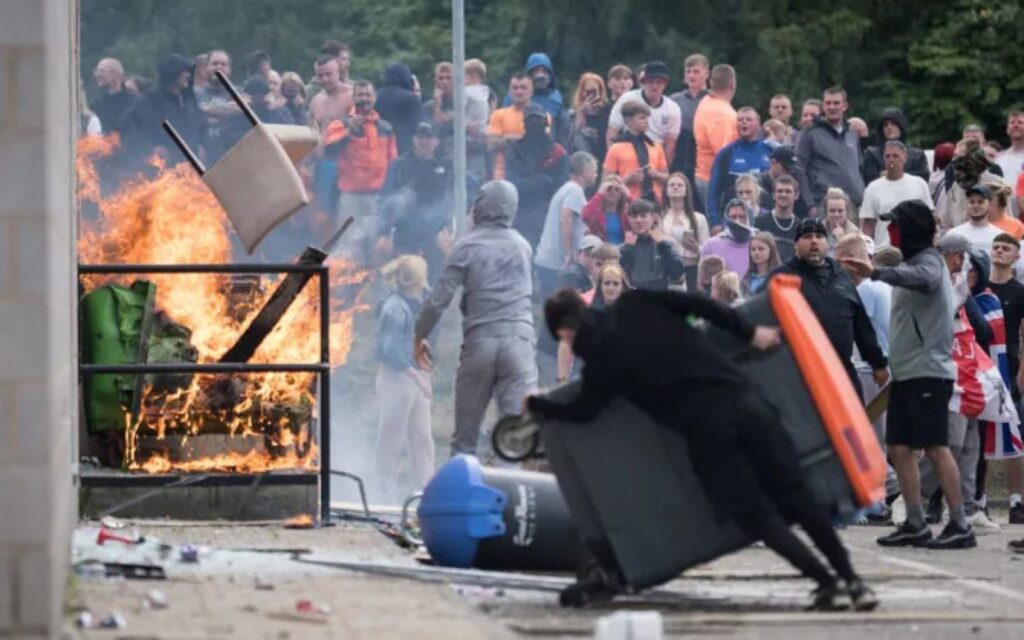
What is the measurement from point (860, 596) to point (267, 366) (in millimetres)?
4234

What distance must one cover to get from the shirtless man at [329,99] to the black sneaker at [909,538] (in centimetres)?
753

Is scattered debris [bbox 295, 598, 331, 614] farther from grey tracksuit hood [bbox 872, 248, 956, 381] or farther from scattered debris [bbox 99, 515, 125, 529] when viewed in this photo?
grey tracksuit hood [bbox 872, 248, 956, 381]

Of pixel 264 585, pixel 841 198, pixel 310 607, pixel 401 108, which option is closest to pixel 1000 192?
pixel 841 198

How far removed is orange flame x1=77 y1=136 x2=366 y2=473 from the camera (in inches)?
573

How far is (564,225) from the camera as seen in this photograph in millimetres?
20000

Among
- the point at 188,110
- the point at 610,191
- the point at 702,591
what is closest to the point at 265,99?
the point at 188,110

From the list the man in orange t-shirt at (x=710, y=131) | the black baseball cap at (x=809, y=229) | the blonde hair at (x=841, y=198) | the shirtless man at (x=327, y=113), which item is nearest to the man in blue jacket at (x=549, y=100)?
the man in orange t-shirt at (x=710, y=131)

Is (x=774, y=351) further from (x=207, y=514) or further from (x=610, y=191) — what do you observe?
(x=610, y=191)

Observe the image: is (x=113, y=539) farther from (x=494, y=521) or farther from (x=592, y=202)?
(x=592, y=202)

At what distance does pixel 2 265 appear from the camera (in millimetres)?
9336

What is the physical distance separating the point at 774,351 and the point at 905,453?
3.48 metres

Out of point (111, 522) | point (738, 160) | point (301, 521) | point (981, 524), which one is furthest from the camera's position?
point (738, 160)

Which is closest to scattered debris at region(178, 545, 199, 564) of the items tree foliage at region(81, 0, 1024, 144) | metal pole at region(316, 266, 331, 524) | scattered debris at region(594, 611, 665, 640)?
metal pole at region(316, 266, 331, 524)

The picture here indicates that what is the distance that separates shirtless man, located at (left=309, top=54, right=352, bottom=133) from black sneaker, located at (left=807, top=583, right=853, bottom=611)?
399 inches
